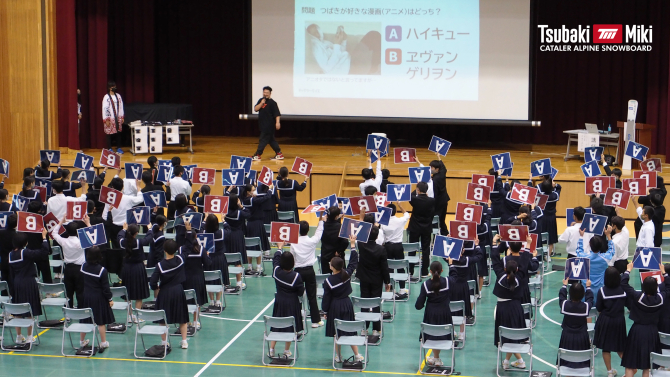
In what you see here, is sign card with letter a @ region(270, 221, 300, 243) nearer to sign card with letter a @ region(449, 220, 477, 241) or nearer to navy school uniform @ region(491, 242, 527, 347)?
sign card with letter a @ region(449, 220, 477, 241)

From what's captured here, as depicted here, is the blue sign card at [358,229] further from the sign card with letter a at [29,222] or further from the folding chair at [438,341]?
the sign card with letter a at [29,222]

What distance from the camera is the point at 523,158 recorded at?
21266 mm

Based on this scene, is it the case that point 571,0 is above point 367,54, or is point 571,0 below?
above

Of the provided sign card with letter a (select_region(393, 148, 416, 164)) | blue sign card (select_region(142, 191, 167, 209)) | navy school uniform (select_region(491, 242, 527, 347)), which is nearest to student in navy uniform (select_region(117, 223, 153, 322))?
blue sign card (select_region(142, 191, 167, 209))

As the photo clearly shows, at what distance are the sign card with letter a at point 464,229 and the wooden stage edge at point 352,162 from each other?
739 cm

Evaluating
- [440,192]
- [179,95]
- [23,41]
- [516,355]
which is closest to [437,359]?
[516,355]

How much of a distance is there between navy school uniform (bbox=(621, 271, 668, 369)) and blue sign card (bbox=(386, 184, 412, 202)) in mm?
4492

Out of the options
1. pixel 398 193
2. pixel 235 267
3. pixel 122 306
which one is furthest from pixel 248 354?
pixel 398 193

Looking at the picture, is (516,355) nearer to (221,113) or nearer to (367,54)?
(367,54)

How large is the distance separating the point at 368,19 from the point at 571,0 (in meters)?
5.81

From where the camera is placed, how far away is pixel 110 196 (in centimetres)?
1334

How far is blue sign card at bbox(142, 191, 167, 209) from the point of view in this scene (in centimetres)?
1392

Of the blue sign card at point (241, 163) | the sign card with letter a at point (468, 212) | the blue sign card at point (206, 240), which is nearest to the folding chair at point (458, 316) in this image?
the sign card with letter a at point (468, 212)

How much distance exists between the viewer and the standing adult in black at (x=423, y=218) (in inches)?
542
